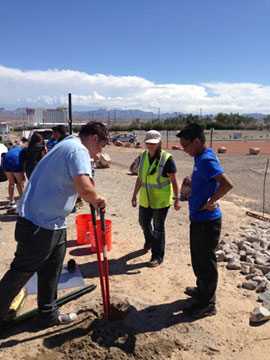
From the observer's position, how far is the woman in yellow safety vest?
14.8 ft

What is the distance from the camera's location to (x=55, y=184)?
276 centimetres

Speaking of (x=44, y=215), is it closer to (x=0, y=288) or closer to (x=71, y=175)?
(x=71, y=175)

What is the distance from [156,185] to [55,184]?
2029 millimetres

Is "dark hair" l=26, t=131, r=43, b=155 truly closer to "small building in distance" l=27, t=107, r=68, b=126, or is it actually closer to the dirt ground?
the dirt ground

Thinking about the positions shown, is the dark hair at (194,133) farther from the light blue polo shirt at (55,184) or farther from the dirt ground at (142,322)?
the dirt ground at (142,322)

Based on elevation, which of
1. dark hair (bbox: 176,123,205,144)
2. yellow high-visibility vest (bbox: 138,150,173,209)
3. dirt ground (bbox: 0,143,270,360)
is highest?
dark hair (bbox: 176,123,205,144)

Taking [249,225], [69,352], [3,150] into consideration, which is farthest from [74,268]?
[3,150]

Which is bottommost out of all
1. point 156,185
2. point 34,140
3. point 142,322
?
point 142,322

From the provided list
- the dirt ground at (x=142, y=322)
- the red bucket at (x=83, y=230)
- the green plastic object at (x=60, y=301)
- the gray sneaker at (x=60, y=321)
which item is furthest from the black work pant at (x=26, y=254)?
the red bucket at (x=83, y=230)

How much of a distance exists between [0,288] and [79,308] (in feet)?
3.27

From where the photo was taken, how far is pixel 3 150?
832cm

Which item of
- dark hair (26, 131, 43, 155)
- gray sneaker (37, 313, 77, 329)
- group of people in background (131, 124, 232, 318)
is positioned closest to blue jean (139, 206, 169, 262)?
group of people in background (131, 124, 232, 318)

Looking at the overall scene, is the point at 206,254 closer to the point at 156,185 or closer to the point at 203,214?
the point at 203,214

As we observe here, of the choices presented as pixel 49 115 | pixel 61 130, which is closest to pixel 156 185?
pixel 61 130
